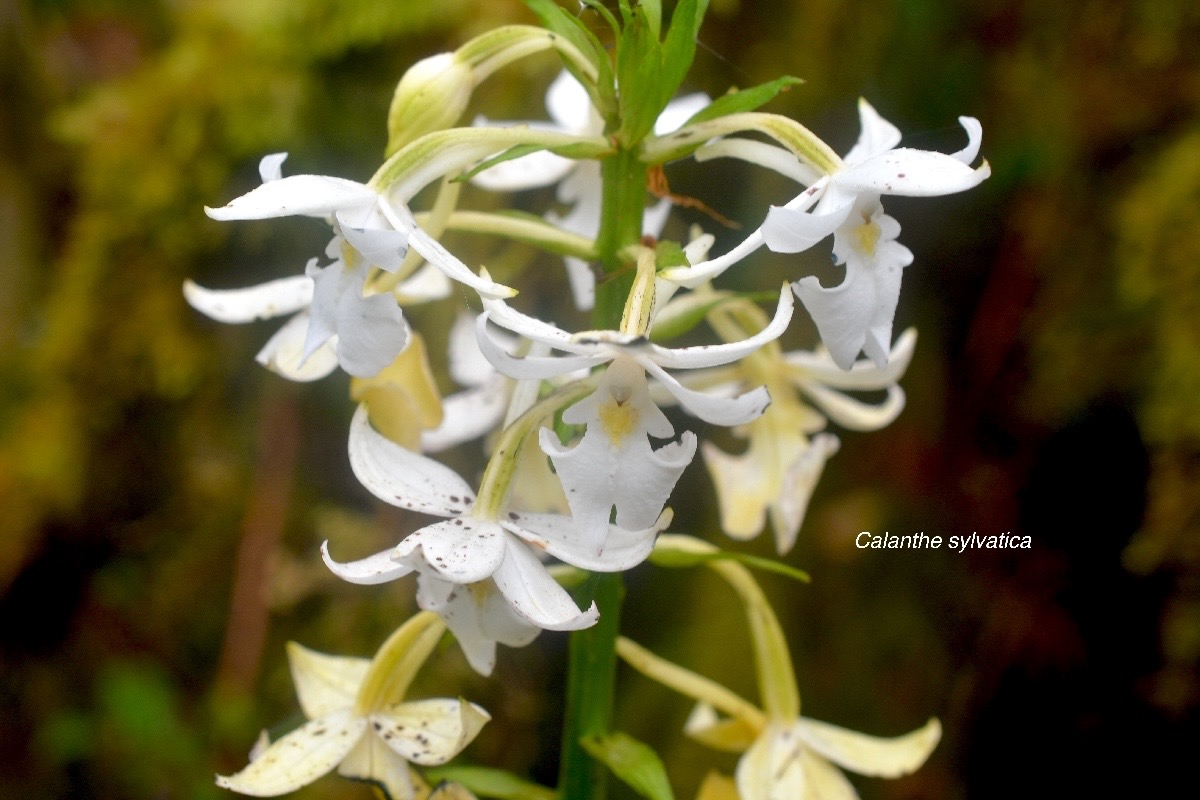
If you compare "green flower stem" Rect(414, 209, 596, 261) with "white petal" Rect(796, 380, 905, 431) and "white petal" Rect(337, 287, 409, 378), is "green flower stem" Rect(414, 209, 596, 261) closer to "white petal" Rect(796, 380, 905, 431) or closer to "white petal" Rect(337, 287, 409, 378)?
"white petal" Rect(337, 287, 409, 378)

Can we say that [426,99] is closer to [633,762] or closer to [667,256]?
[667,256]

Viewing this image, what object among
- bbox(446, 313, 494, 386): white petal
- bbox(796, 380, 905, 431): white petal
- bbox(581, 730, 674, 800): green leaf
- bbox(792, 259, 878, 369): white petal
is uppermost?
bbox(792, 259, 878, 369): white petal

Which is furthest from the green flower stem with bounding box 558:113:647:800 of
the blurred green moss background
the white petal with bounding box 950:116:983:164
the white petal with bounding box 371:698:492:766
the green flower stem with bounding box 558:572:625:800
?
the blurred green moss background

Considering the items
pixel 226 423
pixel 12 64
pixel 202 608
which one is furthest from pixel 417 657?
pixel 12 64

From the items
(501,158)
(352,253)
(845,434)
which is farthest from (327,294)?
(845,434)

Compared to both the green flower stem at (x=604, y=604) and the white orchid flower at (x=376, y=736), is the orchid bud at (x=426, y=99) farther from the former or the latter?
the white orchid flower at (x=376, y=736)

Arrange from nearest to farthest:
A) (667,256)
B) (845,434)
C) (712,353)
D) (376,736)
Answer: (712,353) < (667,256) < (376,736) < (845,434)

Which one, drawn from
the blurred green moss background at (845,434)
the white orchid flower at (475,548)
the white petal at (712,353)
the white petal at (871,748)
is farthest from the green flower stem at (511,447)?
the blurred green moss background at (845,434)
